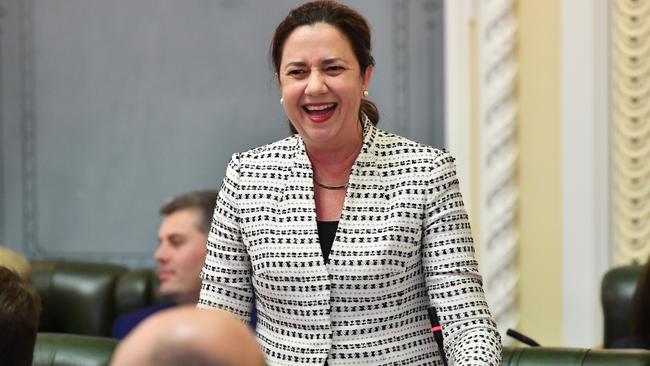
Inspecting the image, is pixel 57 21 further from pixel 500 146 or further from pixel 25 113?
pixel 500 146

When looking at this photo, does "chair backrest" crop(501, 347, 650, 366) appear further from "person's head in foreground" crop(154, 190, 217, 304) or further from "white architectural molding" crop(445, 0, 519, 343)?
"white architectural molding" crop(445, 0, 519, 343)

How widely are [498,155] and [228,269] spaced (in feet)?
8.11

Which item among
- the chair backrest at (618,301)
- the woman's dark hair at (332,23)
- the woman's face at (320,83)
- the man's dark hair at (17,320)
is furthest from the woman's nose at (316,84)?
the chair backrest at (618,301)

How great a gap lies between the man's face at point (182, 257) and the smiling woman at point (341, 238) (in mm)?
1527

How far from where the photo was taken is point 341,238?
2373 mm

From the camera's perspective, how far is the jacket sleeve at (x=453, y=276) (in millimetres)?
2303

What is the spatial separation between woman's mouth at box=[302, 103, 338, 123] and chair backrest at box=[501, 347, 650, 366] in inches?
38.4

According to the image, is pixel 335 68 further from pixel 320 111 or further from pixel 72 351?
pixel 72 351

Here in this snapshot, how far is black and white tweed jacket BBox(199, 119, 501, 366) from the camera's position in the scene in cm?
234

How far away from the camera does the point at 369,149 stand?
2475 mm

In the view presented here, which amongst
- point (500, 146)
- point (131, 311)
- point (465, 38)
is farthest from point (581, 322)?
point (131, 311)

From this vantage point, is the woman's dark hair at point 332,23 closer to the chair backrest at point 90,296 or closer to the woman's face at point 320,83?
the woman's face at point 320,83

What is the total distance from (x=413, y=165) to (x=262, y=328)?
16.6 inches

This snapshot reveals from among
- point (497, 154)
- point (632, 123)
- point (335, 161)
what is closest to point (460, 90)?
point (497, 154)
